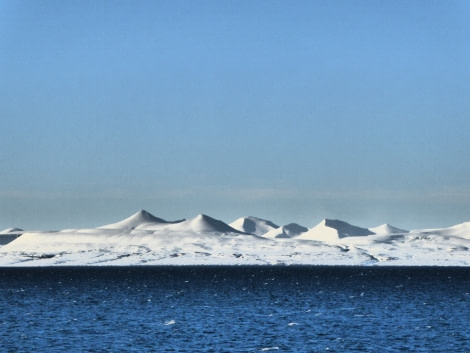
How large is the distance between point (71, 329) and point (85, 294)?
63.1 metres

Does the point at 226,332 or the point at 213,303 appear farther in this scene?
the point at 213,303

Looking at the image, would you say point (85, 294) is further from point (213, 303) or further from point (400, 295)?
point (400, 295)

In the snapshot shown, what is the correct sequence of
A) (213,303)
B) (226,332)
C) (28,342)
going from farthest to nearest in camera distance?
(213,303) < (226,332) < (28,342)

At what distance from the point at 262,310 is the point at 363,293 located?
43.6 metres

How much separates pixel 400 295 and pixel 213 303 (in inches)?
1424

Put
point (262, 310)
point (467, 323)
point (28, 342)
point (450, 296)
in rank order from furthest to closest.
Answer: point (450, 296) < point (262, 310) < point (467, 323) < point (28, 342)

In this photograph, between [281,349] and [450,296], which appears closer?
[281,349]

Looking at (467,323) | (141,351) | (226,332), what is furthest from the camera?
(467,323)

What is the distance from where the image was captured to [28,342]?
Answer: 279 ft

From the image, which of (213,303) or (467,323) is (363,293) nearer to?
(213,303)

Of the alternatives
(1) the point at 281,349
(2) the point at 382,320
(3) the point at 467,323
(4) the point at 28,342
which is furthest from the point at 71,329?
(3) the point at 467,323

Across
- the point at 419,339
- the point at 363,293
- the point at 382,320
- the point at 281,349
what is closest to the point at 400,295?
the point at 363,293

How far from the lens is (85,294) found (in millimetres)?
157875

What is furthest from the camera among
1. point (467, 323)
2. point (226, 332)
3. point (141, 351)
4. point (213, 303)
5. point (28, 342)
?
point (213, 303)
